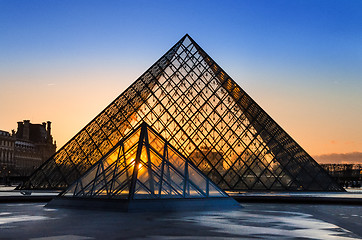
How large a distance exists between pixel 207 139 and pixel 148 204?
18944mm

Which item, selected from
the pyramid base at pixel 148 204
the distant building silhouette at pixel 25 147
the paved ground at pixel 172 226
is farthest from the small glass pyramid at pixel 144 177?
the distant building silhouette at pixel 25 147

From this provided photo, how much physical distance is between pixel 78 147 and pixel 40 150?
11010 centimetres

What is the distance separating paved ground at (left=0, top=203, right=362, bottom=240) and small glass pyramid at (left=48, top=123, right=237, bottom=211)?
2086 millimetres

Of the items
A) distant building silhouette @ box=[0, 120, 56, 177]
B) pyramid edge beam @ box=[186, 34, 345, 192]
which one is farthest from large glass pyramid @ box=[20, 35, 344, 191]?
distant building silhouette @ box=[0, 120, 56, 177]

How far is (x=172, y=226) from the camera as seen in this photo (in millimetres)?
11188

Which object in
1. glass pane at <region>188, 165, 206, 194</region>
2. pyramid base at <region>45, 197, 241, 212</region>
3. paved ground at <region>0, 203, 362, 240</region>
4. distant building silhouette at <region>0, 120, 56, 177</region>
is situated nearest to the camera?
paved ground at <region>0, 203, 362, 240</region>

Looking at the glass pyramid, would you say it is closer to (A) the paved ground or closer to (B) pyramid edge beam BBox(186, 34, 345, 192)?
(A) the paved ground

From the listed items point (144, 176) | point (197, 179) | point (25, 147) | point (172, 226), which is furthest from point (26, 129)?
point (172, 226)

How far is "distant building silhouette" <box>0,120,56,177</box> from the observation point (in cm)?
11131

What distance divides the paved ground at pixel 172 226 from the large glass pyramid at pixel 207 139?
18.5 m

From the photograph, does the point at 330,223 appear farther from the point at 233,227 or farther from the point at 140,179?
the point at 140,179

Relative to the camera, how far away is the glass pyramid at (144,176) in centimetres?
1636

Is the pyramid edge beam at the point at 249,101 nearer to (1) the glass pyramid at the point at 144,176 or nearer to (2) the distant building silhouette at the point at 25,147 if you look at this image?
(1) the glass pyramid at the point at 144,176

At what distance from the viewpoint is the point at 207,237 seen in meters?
9.39
